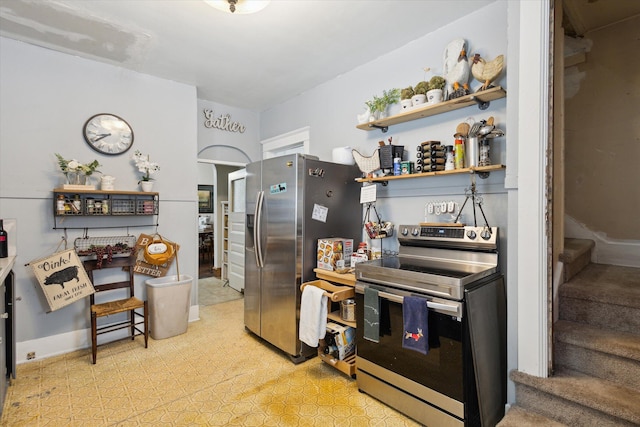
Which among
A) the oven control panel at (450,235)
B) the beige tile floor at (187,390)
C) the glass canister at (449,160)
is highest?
the glass canister at (449,160)

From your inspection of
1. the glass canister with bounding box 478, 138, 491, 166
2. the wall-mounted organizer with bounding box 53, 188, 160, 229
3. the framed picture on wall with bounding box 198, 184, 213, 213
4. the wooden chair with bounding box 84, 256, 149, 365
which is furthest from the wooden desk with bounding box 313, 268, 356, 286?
the framed picture on wall with bounding box 198, 184, 213, 213

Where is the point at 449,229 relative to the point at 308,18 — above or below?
below

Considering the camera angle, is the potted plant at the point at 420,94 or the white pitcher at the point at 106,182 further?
the white pitcher at the point at 106,182

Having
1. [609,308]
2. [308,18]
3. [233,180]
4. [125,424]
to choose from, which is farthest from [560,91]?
[233,180]

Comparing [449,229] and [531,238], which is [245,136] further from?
[531,238]

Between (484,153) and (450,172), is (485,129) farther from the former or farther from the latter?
(450,172)

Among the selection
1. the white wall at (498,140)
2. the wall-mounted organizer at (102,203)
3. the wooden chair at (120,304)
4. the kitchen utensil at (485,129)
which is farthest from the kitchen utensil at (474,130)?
the wooden chair at (120,304)

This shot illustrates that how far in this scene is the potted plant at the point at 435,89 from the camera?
2449 millimetres

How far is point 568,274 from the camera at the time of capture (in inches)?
86.1

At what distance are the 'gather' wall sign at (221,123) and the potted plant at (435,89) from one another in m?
2.82

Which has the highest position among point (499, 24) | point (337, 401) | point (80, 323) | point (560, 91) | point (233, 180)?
point (499, 24)

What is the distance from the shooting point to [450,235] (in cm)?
226

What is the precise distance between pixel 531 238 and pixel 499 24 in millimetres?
1572

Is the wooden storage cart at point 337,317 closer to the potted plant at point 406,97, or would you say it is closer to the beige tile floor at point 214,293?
the potted plant at point 406,97
